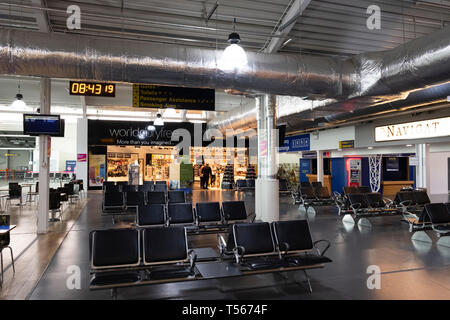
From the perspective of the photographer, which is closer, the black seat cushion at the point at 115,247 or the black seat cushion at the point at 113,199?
the black seat cushion at the point at 115,247

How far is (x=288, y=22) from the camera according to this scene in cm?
605

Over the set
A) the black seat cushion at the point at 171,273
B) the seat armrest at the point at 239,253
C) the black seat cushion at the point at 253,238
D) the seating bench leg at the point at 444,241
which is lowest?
the seating bench leg at the point at 444,241

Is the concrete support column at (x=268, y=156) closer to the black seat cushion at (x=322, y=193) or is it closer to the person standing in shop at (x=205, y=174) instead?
the black seat cushion at (x=322, y=193)

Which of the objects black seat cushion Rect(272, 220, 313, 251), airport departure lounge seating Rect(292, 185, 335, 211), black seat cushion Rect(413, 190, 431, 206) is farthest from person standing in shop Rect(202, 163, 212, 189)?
black seat cushion Rect(272, 220, 313, 251)

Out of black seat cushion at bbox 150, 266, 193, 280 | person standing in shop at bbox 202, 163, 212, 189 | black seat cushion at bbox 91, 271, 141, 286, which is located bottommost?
black seat cushion at bbox 150, 266, 193, 280

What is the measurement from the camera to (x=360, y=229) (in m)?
7.57

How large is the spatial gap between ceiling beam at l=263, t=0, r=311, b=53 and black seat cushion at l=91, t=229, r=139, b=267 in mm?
4533

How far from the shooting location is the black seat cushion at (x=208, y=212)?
6.32 meters

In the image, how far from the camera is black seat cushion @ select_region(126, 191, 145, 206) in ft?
26.9

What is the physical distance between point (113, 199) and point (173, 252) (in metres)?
4.81

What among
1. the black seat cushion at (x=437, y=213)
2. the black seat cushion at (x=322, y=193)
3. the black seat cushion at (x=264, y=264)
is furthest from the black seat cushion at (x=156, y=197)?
the black seat cushion at (x=437, y=213)

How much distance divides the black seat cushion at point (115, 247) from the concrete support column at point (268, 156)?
4.61 meters

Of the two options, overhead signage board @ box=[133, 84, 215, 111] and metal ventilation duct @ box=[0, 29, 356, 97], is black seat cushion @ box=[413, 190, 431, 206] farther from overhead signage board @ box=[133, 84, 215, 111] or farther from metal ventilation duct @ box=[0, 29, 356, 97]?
overhead signage board @ box=[133, 84, 215, 111]
